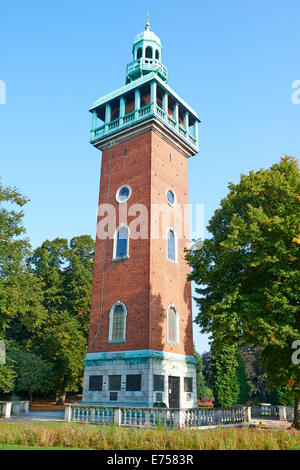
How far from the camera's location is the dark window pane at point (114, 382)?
2684 cm

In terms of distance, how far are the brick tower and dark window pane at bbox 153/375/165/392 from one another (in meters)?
0.06

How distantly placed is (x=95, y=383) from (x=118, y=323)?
4522 mm

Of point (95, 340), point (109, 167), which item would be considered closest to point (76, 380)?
point (95, 340)

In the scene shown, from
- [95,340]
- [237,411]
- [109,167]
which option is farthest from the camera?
[109,167]

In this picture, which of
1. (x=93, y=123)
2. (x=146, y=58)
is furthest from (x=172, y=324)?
(x=146, y=58)

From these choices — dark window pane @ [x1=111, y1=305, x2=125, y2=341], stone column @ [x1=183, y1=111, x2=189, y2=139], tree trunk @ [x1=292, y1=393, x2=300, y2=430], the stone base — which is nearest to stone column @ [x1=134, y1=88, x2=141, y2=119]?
stone column @ [x1=183, y1=111, x2=189, y2=139]

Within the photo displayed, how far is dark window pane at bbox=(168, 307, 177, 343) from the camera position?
29.1m

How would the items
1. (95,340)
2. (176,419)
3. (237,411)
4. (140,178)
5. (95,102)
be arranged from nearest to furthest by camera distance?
(176,419), (237,411), (95,340), (140,178), (95,102)

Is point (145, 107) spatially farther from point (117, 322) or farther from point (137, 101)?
point (117, 322)

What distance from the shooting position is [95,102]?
122 ft

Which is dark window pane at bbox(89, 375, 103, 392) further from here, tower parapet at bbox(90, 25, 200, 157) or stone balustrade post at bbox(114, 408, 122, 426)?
tower parapet at bbox(90, 25, 200, 157)

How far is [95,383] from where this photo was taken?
28188 millimetres

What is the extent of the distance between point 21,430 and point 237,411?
49.3 feet

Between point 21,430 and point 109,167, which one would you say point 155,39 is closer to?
point 109,167
